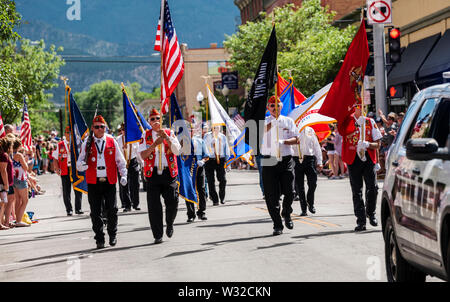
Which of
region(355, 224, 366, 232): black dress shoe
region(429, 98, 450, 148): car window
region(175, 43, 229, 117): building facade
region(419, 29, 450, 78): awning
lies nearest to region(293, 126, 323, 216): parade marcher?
region(355, 224, 366, 232): black dress shoe

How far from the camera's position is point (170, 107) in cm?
1475

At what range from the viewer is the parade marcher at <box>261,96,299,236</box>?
1288 cm

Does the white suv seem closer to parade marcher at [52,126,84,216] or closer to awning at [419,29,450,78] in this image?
parade marcher at [52,126,84,216]

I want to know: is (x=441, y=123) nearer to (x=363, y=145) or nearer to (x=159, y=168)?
(x=363, y=145)

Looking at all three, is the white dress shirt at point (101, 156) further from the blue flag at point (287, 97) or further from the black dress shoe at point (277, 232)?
the blue flag at point (287, 97)

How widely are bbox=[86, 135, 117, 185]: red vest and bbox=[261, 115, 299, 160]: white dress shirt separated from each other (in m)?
2.33

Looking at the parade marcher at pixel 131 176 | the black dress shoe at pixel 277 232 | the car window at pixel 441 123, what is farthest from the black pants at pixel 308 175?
the car window at pixel 441 123

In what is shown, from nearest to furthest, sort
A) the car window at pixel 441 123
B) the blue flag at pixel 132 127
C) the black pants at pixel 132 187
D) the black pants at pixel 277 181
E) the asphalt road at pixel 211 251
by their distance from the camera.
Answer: the car window at pixel 441 123
the asphalt road at pixel 211 251
the black pants at pixel 277 181
the blue flag at pixel 132 127
the black pants at pixel 132 187

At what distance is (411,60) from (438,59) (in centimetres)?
379

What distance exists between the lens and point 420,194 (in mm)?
6734

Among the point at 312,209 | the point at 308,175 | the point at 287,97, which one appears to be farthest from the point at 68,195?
the point at 312,209

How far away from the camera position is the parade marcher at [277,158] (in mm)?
12875

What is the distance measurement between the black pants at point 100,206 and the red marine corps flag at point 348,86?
12.0 ft

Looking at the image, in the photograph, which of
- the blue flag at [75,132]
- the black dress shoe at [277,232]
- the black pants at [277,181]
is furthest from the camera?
the blue flag at [75,132]
